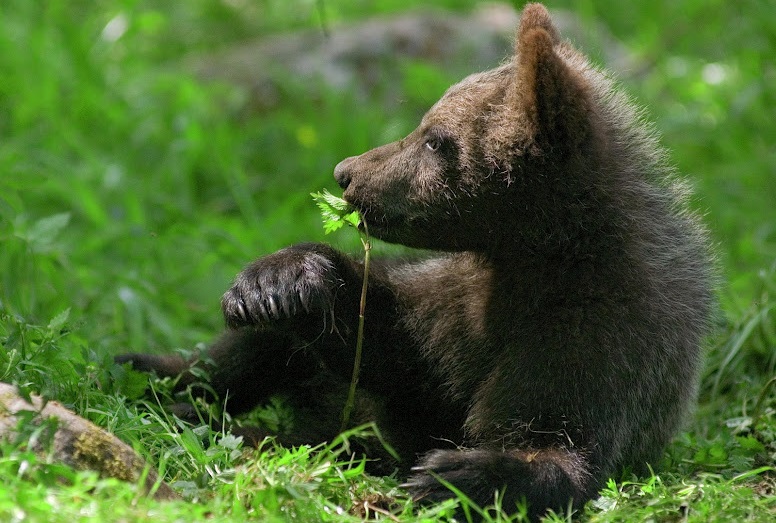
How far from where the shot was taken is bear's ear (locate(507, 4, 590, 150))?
408cm

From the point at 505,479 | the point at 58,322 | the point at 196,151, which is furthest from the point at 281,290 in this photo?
the point at 196,151

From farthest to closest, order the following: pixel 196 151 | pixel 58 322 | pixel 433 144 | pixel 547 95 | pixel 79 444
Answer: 1. pixel 196 151
2. pixel 433 144
3. pixel 58 322
4. pixel 547 95
5. pixel 79 444

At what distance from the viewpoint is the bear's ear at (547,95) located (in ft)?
13.4

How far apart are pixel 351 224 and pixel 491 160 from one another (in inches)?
24.9

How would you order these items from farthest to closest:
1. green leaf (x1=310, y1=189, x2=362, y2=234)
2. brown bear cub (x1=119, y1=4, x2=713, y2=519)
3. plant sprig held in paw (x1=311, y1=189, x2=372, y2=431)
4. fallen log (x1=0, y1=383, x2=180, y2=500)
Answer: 1. green leaf (x1=310, y1=189, x2=362, y2=234)
2. plant sprig held in paw (x1=311, y1=189, x2=372, y2=431)
3. brown bear cub (x1=119, y1=4, x2=713, y2=519)
4. fallen log (x1=0, y1=383, x2=180, y2=500)

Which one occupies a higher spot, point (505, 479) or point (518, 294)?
point (518, 294)

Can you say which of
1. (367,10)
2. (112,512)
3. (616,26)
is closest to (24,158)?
(112,512)

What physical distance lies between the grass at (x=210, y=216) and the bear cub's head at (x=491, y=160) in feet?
3.45

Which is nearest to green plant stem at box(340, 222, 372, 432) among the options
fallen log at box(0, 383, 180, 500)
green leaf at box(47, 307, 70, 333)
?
fallen log at box(0, 383, 180, 500)

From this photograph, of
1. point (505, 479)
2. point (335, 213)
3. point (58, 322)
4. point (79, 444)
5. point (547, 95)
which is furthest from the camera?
point (335, 213)

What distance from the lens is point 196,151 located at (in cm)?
839

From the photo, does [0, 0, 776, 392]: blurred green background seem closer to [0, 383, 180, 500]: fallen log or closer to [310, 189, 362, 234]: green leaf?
[310, 189, 362, 234]: green leaf

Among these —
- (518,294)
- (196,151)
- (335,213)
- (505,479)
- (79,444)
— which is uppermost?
(196,151)

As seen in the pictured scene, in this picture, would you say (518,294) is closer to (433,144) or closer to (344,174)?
(433,144)
